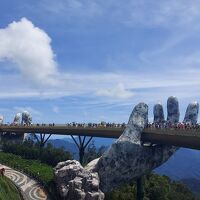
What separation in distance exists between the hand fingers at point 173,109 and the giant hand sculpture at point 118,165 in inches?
104

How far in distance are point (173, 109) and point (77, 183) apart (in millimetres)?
21033

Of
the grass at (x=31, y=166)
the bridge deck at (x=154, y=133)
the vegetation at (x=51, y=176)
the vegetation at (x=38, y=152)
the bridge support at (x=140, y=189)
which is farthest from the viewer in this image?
the vegetation at (x=38, y=152)

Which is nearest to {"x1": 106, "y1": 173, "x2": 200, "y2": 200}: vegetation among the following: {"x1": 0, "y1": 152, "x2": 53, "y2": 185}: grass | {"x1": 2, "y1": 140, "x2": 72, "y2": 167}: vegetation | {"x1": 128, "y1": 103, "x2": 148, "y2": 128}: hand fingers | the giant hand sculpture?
the giant hand sculpture

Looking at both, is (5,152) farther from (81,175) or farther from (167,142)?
(167,142)

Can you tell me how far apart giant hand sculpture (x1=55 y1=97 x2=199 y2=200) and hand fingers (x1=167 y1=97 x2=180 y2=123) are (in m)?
2.65

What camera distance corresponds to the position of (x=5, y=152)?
107 meters

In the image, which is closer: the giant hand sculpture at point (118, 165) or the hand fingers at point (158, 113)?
the giant hand sculpture at point (118, 165)

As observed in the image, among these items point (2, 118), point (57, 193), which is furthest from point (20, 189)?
point (2, 118)

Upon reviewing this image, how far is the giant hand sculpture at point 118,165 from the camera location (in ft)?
188

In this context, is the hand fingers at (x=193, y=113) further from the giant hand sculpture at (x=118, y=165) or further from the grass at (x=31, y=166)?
the grass at (x=31, y=166)

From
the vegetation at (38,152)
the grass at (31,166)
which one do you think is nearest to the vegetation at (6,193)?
the grass at (31,166)

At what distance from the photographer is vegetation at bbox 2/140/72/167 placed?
9469 cm

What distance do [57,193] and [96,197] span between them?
20.6 feet

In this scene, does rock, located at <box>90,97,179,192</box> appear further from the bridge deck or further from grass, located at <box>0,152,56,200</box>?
grass, located at <box>0,152,56,200</box>
